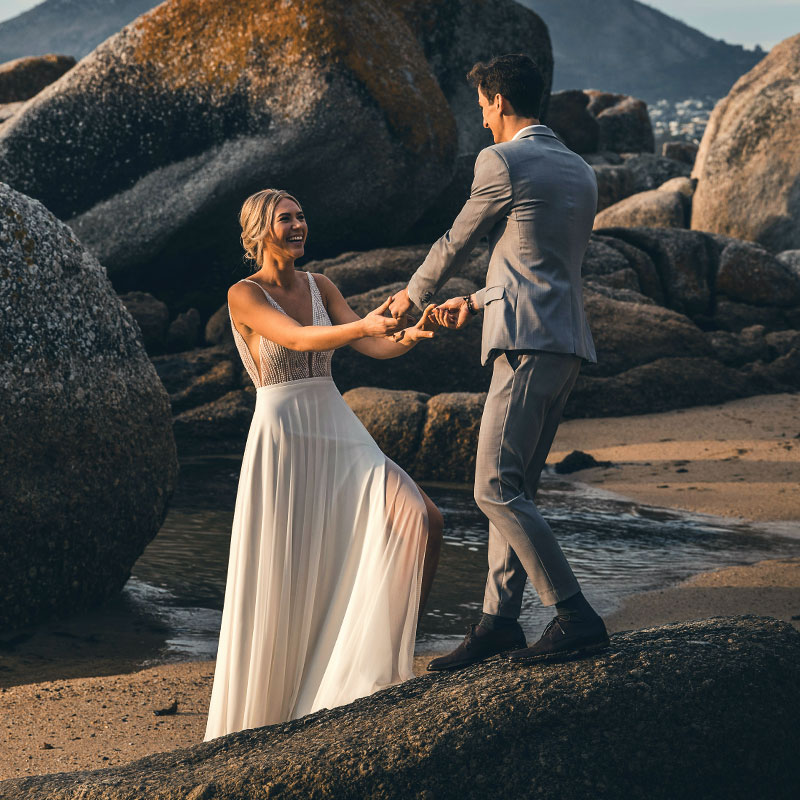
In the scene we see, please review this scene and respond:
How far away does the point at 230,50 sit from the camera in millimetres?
12320

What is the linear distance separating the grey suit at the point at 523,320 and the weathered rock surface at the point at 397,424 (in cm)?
600

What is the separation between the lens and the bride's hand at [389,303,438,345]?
373cm

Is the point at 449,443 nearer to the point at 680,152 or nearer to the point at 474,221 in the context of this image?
the point at 474,221

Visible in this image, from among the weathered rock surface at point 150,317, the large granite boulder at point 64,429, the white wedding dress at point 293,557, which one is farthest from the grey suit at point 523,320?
the weathered rock surface at point 150,317

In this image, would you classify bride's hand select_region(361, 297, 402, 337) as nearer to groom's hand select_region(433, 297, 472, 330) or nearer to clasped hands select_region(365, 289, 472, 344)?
clasped hands select_region(365, 289, 472, 344)

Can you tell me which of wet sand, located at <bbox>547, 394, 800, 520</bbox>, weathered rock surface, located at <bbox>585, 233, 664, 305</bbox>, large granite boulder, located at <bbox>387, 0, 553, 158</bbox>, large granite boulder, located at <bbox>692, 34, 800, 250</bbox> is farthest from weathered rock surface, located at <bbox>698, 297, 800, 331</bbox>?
large granite boulder, located at <bbox>692, 34, 800, 250</bbox>

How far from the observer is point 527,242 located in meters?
3.43

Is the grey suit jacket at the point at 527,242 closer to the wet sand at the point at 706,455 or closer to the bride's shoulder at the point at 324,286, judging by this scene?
the bride's shoulder at the point at 324,286

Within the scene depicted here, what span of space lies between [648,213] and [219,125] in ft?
35.6

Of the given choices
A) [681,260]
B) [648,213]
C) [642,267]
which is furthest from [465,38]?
[648,213]

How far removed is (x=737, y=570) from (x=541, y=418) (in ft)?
11.7

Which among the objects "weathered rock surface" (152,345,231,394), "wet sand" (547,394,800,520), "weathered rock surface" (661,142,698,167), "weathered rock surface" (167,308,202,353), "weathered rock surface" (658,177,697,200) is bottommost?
"wet sand" (547,394,800,520)

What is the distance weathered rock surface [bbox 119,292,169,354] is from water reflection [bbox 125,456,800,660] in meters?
3.81

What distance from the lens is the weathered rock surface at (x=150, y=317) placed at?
41.3 ft
